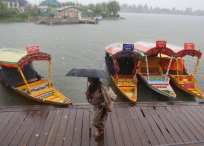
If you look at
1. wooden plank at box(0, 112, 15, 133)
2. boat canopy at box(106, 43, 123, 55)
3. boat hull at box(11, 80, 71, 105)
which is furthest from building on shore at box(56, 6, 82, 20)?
wooden plank at box(0, 112, 15, 133)

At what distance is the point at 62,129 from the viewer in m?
4.78

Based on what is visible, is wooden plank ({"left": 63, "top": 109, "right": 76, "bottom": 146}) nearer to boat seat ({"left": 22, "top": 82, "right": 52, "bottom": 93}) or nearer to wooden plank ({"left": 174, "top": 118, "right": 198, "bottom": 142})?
boat seat ({"left": 22, "top": 82, "right": 52, "bottom": 93})

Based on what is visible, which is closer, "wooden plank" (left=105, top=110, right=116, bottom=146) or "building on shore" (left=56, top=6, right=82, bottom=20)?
"wooden plank" (left=105, top=110, right=116, bottom=146)

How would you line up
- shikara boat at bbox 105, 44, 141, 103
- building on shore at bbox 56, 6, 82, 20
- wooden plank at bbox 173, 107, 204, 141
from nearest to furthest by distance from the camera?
wooden plank at bbox 173, 107, 204, 141, shikara boat at bbox 105, 44, 141, 103, building on shore at bbox 56, 6, 82, 20

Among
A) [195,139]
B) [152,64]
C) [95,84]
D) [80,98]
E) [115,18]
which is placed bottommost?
[80,98]

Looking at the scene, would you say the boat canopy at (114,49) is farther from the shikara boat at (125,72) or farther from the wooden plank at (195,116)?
the wooden plank at (195,116)

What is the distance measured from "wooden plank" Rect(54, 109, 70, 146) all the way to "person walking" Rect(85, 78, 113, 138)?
124cm

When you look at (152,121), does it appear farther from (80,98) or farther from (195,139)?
(80,98)

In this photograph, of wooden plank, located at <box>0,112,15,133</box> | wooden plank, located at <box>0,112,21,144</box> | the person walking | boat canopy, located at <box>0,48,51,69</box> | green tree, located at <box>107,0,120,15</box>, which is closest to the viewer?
the person walking

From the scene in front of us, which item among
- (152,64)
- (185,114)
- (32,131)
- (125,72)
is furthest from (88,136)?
(152,64)

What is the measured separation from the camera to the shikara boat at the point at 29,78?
705 centimetres

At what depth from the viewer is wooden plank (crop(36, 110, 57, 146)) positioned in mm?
4316

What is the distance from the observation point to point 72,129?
479cm

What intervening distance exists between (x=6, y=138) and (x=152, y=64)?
9874mm
